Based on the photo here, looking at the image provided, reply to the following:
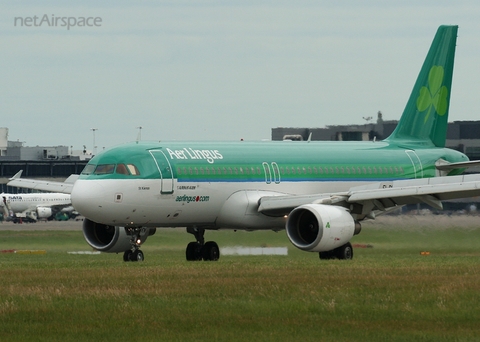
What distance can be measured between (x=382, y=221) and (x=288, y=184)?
6136 mm

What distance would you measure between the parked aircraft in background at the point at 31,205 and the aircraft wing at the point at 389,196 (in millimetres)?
92478

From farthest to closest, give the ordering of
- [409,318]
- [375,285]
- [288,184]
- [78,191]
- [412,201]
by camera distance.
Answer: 1. [288,184]
2. [412,201]
3. [78,191]
4. [375,285]
5. [409,318]

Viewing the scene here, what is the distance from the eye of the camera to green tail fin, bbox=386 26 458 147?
165ft

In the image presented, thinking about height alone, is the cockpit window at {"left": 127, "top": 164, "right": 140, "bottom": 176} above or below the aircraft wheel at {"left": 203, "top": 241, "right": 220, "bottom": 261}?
above

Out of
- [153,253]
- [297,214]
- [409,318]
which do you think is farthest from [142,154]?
[409,318]

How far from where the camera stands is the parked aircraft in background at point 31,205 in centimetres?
13162

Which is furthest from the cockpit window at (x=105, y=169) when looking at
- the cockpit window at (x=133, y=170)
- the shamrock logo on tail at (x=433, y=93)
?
the shamrock logo on tail at (x=433, y=93)

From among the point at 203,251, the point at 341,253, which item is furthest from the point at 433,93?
the point at 203,251

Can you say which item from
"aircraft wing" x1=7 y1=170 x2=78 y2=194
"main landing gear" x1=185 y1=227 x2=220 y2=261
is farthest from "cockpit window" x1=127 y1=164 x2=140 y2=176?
"aircraft wing" x1=7 y1=170 x2=78 y2=194

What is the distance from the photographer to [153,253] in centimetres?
5094

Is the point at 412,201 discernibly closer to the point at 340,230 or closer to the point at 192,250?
the point at 340,230

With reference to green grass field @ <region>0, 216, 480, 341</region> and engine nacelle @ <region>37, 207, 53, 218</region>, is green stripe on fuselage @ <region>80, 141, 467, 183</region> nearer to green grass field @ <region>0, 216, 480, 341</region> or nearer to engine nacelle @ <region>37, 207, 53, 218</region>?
green grass field @ <region>0, 216, 480, 341</region>

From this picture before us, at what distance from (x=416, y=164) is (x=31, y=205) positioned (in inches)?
3646

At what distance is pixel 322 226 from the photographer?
37.4m
